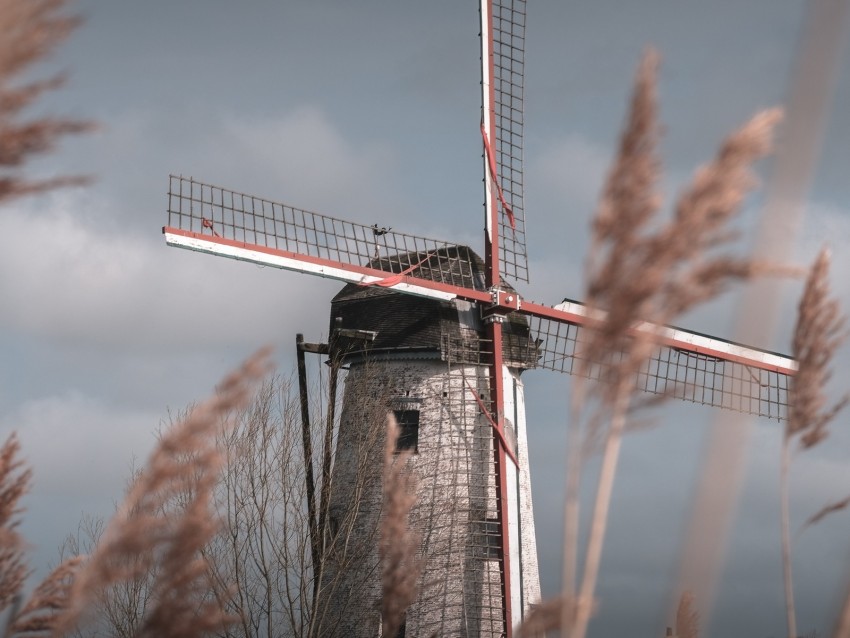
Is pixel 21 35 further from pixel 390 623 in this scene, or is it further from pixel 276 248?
pixel 276 248

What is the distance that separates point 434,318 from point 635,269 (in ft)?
41.3

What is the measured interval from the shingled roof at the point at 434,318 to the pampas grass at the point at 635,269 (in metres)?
12.0

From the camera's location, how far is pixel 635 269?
8.04 ft

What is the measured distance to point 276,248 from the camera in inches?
536

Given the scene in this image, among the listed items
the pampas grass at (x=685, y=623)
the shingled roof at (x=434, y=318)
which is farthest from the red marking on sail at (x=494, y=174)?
the pampas grass at (x=685, y=623)

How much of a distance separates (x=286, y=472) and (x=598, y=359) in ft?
44.8

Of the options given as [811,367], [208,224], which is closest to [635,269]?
[811,367]

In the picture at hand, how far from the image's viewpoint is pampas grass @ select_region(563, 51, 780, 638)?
244 centimetres

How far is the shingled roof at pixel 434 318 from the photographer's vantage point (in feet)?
48.9

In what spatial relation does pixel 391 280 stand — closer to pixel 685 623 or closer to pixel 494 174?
pixel 494 174

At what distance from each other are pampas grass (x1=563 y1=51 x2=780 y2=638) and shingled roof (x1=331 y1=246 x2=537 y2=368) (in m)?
12.0

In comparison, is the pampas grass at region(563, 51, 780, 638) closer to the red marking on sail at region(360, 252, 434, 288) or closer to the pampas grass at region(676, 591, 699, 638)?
the pampas grass at region(676, 591, 699, 638)

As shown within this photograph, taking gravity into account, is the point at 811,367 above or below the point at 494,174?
below

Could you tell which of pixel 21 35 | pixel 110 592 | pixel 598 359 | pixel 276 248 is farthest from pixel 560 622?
pixel 110 592
